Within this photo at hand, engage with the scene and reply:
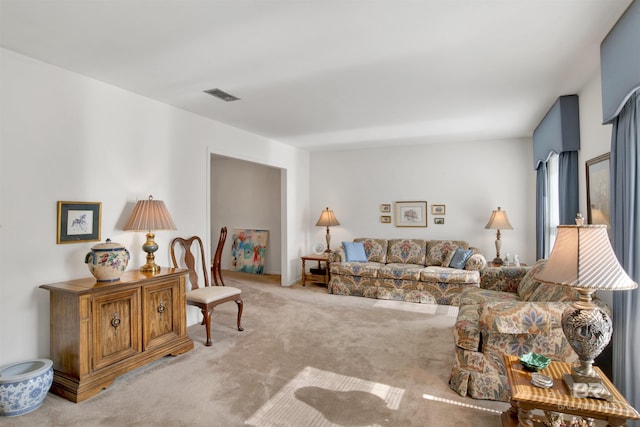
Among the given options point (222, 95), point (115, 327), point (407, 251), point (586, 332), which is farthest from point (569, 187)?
point (115, 327)

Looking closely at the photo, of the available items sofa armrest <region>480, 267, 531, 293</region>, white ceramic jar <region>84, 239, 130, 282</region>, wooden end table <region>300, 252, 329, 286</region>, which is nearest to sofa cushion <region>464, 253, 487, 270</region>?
sofa armrest <region>480, 267, 531, 293</region>

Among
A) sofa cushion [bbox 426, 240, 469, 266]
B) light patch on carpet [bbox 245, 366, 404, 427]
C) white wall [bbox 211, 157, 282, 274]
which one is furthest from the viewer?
A: white wall [bbox 211, 157, 282, 274]

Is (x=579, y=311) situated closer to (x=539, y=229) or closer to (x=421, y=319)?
(x=421, y=319)

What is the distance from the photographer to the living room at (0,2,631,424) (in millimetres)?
2617

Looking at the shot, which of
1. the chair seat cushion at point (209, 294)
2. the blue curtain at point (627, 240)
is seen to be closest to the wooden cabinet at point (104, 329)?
the chair seat cushion at point (209, 294)

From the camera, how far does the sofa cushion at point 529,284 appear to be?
330 centimetres

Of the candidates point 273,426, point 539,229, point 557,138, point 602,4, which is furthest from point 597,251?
point 539,229

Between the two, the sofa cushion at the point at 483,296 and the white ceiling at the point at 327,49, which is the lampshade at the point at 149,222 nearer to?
the white ceiling at the point at 327,49

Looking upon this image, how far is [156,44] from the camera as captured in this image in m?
2.47

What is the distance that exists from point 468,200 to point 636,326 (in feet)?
13.5

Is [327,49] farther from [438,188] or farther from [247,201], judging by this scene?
[247,201]

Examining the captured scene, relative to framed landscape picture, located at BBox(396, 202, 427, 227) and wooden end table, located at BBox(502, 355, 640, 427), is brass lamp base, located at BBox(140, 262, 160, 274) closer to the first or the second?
wooden end table, located at BBox(502, 355, 640, 427)

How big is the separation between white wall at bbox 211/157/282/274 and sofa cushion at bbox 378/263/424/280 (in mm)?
2572

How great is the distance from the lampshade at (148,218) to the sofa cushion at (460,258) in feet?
13.6
